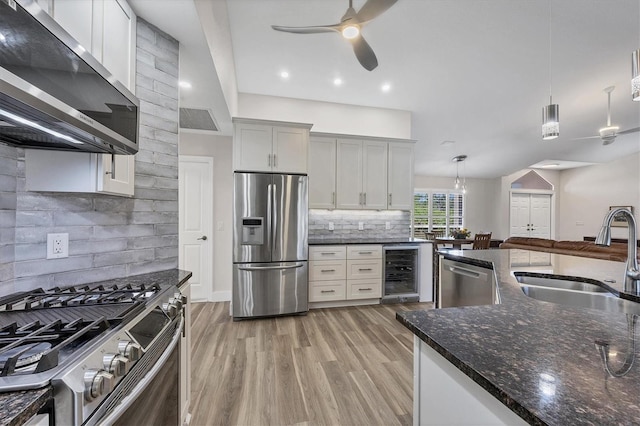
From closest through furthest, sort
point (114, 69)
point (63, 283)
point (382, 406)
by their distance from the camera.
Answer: point (63, 283) < point (114, 69) < point (382, 406)

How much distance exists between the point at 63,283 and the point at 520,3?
403cm

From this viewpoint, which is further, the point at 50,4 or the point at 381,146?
the point at 381,146

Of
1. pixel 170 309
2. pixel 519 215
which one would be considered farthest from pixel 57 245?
pixel 519 215

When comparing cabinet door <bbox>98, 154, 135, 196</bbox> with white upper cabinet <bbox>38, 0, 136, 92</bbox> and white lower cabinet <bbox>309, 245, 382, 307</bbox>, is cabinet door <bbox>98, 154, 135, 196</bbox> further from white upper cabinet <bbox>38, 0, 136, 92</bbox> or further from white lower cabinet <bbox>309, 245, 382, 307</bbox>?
white lower cabinet <bbox>309, 245, 382, 307</bbox>

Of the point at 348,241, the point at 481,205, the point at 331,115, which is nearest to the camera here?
the point at 348,241

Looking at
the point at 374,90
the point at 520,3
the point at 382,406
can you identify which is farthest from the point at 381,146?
the point at 382,406

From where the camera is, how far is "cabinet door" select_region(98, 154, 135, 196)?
48.6 inches

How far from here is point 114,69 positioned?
1456mm

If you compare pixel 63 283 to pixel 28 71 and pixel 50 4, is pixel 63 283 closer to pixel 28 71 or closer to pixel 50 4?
pixel 28 71

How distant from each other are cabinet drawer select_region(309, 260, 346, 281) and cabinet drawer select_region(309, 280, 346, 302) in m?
0.07

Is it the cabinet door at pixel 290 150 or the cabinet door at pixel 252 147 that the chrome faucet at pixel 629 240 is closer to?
the cabinet door at pixel 290 150

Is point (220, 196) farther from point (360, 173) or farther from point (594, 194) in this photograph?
point (594, 194)

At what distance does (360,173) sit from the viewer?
4.04m

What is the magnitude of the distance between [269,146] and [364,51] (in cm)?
155
